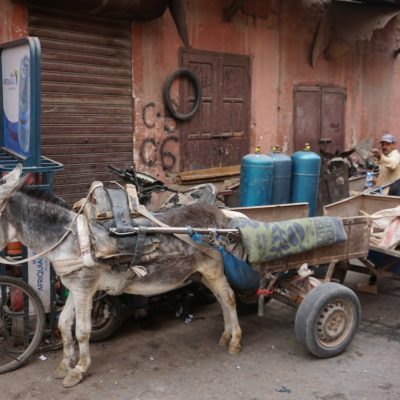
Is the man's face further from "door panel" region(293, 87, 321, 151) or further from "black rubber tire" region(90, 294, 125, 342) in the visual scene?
"black rubber tire" region(90, 294, 125, 342)

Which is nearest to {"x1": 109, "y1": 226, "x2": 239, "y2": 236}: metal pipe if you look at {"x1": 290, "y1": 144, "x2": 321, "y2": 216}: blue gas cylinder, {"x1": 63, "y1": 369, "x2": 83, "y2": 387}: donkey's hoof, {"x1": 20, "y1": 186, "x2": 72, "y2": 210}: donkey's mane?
{"x1": 20, "y1": 186, "x2": 72, "y2": 210}: donkey's mane

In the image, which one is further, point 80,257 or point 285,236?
point 285,236

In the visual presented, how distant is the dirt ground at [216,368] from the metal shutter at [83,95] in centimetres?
301

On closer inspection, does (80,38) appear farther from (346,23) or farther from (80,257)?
(346,23)

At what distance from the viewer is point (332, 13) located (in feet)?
35.9

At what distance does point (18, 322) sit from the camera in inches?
171

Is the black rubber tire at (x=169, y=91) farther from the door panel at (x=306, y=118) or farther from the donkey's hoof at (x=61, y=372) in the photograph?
the donkey's hoof at (x=61, y=372)

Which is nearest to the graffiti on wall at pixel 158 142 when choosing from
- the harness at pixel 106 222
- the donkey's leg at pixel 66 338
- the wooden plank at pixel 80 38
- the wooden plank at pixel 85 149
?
the wooden plank at pixel 85 149

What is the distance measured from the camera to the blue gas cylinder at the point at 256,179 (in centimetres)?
782

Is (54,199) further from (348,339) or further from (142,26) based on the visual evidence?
(142,26)

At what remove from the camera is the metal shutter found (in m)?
6.88

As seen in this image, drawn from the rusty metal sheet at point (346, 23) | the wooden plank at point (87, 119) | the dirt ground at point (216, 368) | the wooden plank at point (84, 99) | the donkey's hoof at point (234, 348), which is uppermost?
the rusty metal sheet at point (346, 23)

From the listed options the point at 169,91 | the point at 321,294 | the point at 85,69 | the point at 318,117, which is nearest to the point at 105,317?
the point at 321,294

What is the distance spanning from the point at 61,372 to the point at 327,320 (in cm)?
216
